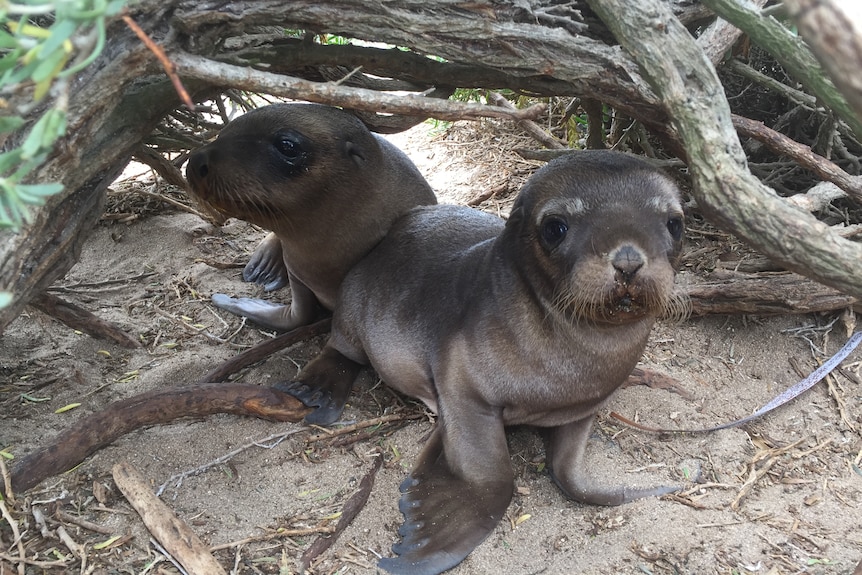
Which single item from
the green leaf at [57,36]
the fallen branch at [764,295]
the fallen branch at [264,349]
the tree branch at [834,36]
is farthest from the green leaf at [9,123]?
the fallen branch at [764,295]

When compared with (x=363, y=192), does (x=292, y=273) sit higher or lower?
lower

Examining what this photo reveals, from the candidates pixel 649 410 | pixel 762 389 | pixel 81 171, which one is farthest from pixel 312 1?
pixel 762 389

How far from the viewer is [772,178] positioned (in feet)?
15.0

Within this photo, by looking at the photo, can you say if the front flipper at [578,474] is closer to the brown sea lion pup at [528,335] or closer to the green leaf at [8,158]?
the brown sea lion pup at [528,335]

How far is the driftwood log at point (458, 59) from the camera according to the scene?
7.36 feet

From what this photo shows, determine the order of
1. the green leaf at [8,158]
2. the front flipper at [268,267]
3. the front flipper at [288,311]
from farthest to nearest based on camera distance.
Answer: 1. the front flipper at [268,267]
2. the front flipper at [288,311]
3. the green leaf at [8,158]

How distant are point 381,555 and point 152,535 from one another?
84 cm

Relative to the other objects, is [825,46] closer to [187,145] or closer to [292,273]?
[292,273]

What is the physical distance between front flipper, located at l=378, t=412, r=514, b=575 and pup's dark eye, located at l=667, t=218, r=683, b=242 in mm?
1079

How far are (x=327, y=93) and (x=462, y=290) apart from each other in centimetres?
140

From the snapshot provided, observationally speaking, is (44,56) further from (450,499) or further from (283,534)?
(450,499)

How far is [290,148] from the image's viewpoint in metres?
3.84

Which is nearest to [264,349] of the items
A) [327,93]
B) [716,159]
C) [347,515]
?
[347,515]

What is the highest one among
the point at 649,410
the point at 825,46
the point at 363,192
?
the point at 825,46
